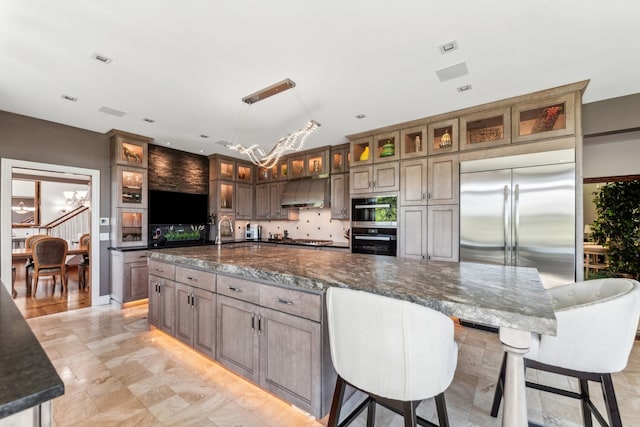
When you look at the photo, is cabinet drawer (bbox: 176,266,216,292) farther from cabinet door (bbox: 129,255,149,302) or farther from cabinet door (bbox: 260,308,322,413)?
cabinet door (bbox: 129,255,149,302)

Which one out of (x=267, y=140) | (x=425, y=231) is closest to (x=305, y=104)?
(x=267, y=140)

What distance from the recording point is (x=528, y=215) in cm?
313

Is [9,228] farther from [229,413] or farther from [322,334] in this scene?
[322,334]

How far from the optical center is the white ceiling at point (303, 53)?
1.88m

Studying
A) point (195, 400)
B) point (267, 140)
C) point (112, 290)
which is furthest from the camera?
point (267, 140)

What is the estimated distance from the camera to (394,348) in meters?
1.12

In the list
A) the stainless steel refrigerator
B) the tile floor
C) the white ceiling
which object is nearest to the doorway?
the white ceiling

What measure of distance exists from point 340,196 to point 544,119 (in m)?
2.93

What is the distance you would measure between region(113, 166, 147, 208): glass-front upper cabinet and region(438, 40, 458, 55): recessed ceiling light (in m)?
4.64

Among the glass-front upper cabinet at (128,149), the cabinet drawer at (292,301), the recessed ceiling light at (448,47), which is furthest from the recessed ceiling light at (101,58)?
the recessed ceiling light at (448,47)

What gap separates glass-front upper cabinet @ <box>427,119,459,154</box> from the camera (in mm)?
3600

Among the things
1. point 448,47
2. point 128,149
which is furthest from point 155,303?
point 448,47

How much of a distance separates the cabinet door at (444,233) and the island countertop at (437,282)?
161cm

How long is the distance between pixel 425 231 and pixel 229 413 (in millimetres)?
3003
